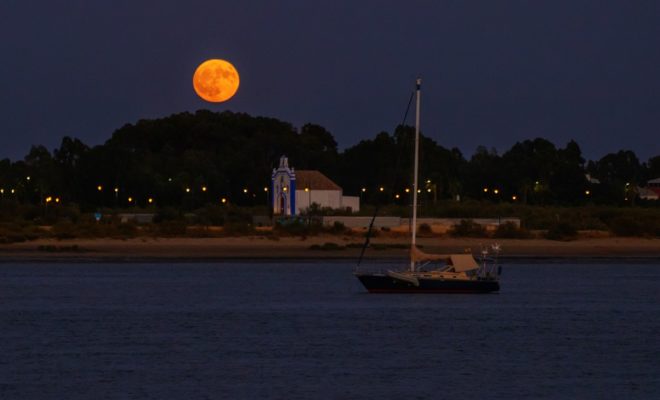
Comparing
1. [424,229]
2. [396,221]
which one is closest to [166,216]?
[396,221]

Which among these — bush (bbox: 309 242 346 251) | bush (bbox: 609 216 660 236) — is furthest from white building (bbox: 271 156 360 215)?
bush (bbox: 609 216 660 236)

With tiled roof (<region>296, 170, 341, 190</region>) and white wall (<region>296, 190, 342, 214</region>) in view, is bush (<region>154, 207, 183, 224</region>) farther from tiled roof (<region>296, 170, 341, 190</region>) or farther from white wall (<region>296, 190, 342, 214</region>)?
tiled roof (<region>296, 170, 341, 190</region>)

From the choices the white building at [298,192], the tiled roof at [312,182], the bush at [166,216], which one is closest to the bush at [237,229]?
the bush at [166,216]

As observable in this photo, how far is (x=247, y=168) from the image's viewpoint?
13525 centimetres

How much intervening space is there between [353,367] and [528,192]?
349 ft

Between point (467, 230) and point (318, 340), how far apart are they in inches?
1969

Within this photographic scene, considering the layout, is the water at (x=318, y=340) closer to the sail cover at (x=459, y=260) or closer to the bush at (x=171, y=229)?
the sail cover at (x=459, y=260)

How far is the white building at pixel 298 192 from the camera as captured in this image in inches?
4454

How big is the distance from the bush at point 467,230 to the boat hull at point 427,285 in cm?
3636

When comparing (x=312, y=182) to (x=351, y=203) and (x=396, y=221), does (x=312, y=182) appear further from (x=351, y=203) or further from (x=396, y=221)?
(x=396, y=221)

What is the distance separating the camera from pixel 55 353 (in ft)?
126

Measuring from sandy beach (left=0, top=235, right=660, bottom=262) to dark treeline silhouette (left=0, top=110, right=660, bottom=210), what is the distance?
33.3 m

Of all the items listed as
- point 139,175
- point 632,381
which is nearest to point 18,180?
point 139,175

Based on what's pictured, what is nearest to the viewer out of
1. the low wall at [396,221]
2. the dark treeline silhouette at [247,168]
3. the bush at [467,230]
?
the bush at [467,230]
